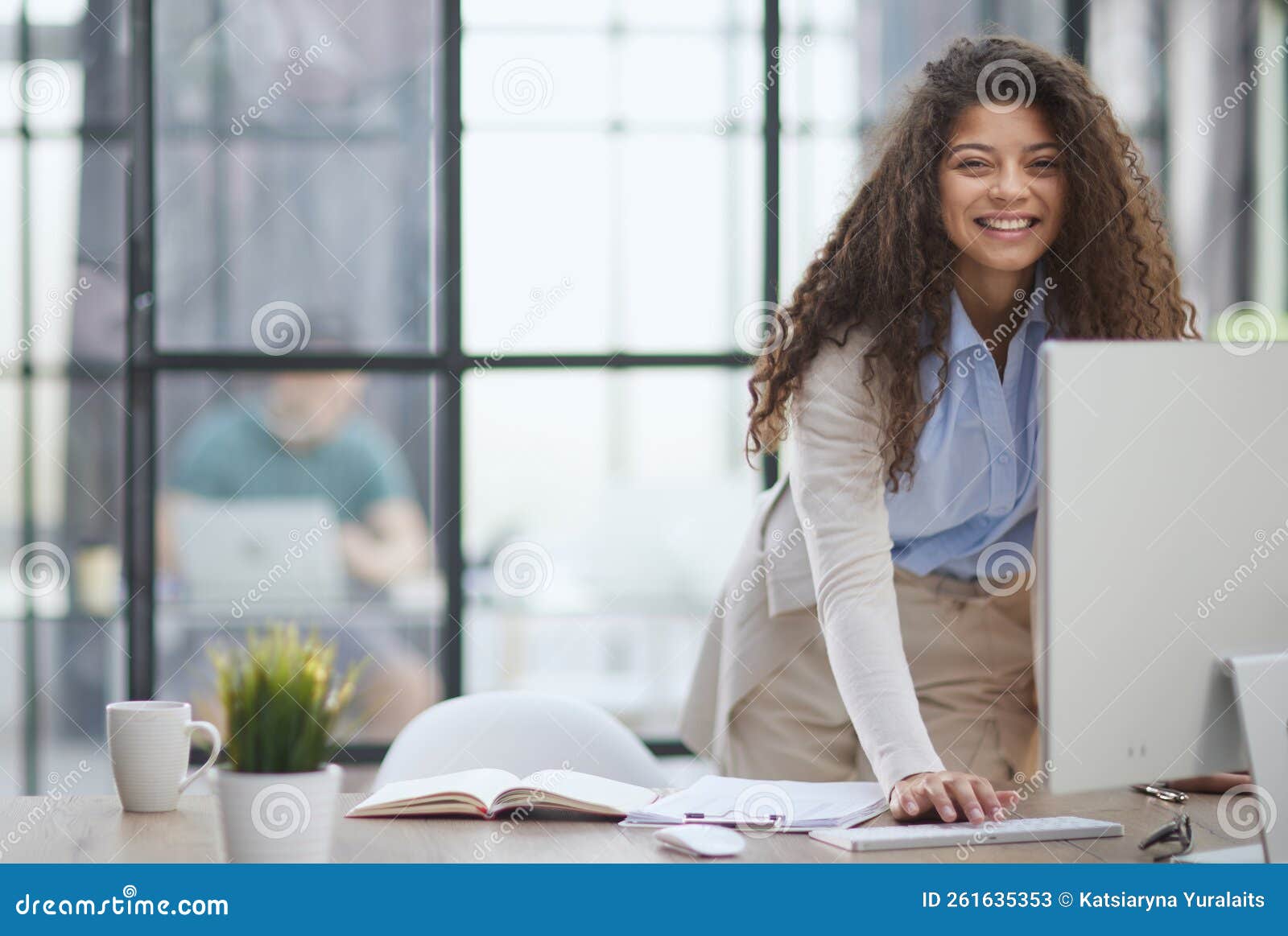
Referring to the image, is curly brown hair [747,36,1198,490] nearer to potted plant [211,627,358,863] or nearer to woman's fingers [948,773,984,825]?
woman's fingers [948,773,984,825]

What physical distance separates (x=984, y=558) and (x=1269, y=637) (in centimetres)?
54

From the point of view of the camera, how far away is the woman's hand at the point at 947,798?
1468 mm

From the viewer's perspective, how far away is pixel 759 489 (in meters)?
3.44

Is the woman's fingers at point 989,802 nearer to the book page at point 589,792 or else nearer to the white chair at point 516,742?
the book page at point 589,792

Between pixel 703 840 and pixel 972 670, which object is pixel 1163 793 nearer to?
pixel 972 670

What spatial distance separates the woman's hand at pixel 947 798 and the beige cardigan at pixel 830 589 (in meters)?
0.03

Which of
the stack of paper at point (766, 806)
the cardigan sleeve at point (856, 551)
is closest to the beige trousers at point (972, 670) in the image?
the cardigan sleeve at point (856, 551)

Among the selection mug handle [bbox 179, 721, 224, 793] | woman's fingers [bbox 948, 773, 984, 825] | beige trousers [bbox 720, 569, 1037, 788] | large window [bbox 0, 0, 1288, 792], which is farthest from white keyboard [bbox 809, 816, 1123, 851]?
large window [bbox 0, 0, 1288, 792]

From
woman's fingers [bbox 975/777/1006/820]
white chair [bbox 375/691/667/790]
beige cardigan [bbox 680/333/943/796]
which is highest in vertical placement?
beige cardigan [bbox 680/333/943/796]

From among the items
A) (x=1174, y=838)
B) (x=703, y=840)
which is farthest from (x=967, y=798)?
(x=703, y=840)

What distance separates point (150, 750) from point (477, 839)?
0.42m

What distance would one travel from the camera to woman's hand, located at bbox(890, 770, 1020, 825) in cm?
147

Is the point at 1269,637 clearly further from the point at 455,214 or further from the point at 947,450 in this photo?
the point at 455,214

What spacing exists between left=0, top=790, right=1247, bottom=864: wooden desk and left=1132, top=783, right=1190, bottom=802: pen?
1 cm
